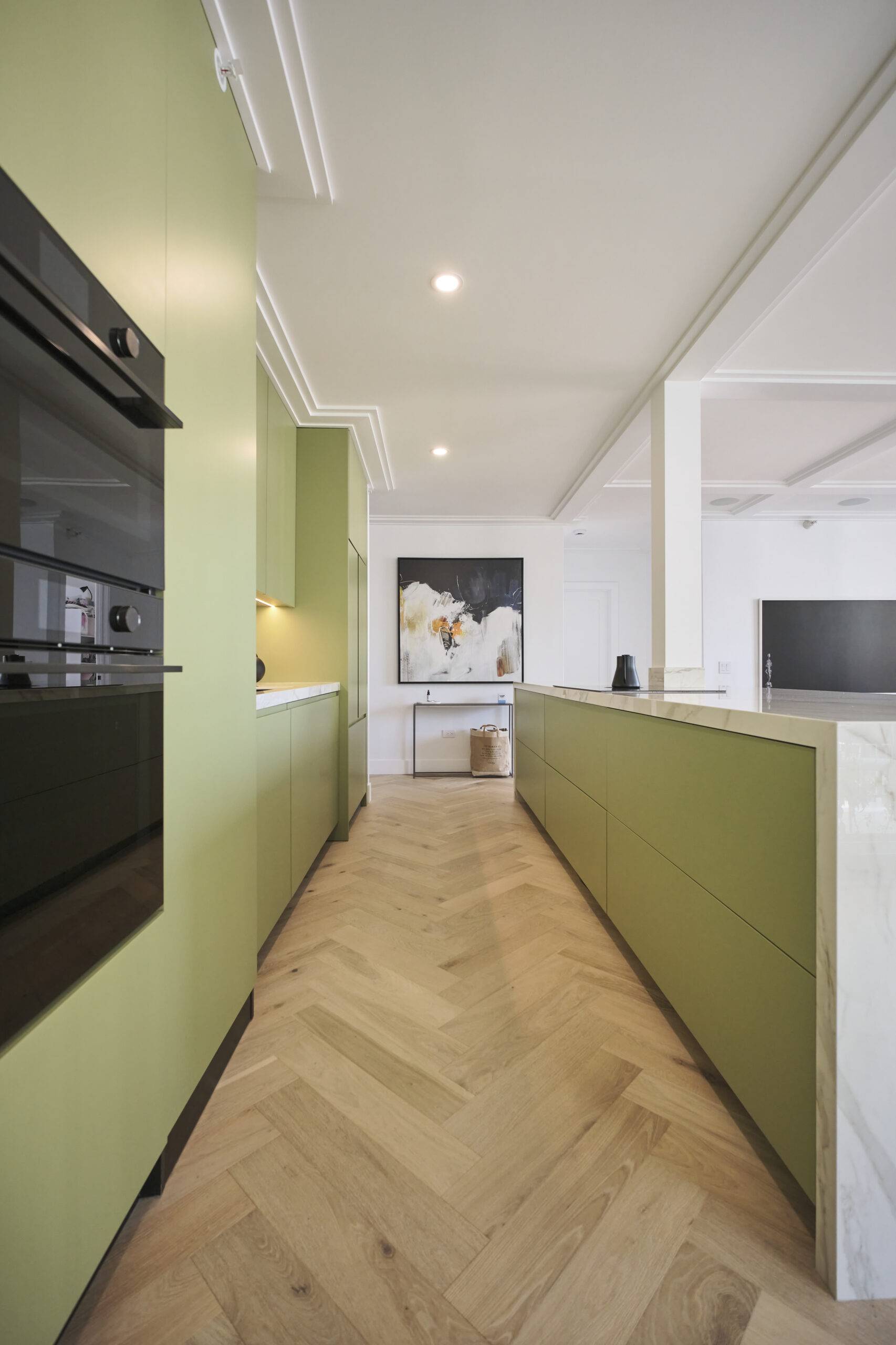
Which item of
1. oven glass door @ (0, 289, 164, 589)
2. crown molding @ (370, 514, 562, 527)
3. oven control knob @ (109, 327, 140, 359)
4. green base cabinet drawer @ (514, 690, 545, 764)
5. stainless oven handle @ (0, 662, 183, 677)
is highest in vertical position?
crown molding @ (370, 514, 562, 527)

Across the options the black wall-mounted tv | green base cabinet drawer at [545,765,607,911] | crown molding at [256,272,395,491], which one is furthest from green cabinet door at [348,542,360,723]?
the black wall-mounted tv

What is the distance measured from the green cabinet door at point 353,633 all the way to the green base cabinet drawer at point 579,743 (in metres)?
1.10

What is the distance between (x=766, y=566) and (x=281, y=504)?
482cm

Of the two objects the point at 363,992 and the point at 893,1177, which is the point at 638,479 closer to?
the point at 363,992

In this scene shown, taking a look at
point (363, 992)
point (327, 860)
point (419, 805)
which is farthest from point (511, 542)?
point (363, 992)

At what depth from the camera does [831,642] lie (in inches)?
230

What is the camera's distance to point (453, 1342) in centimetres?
81

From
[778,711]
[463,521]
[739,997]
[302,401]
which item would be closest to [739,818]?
[778,711]

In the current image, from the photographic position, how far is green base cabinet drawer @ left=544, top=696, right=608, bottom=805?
2162 mm

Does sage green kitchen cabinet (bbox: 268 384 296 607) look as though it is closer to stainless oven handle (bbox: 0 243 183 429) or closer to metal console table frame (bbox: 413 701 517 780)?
stainless oven handle (bbox: 0 243 183 429)

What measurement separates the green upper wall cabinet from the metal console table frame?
250 centimetres

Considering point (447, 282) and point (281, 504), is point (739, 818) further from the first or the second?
point (281, 504)

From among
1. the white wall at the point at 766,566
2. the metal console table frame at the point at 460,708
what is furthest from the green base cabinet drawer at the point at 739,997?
the white wall at the point at 766,566

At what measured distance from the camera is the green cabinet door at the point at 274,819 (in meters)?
1.82
